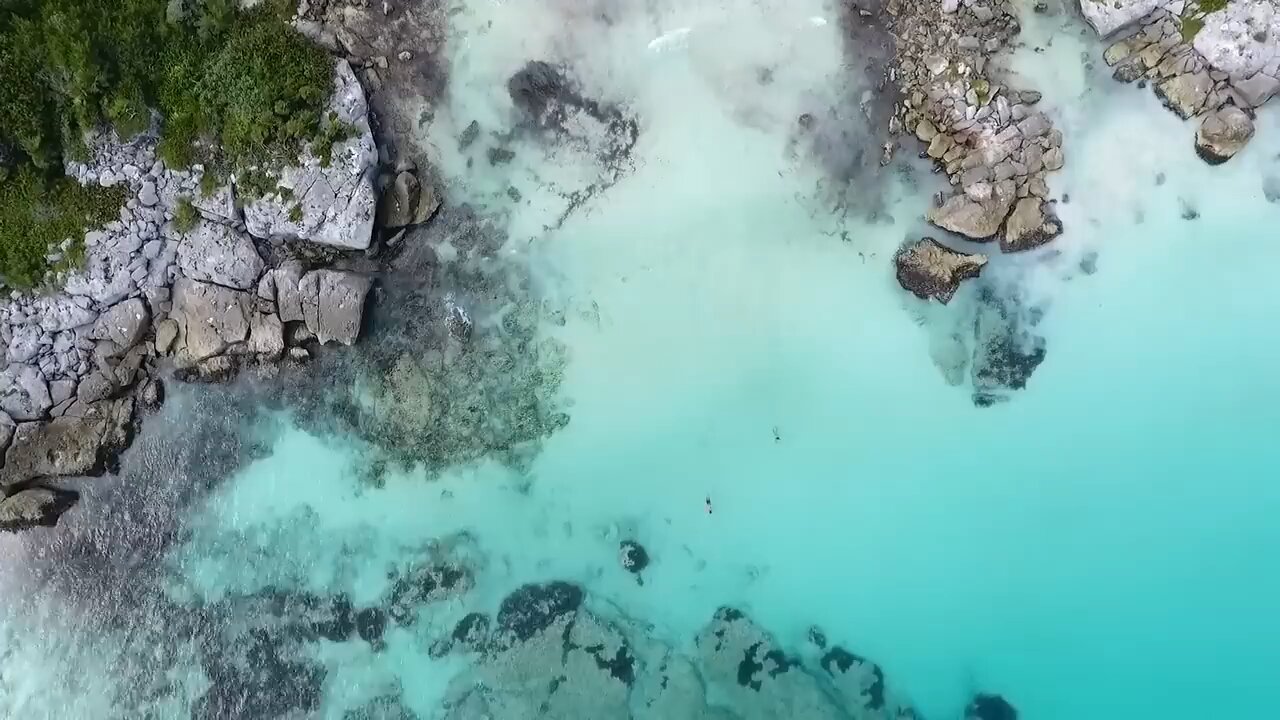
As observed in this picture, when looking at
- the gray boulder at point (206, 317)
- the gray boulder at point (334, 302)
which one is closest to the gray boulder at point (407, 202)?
the gray boulder at point (334, 302)

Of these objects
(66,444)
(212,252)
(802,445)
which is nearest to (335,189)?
(212,252)

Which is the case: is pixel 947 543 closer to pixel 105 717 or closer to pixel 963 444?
pixel 963 444

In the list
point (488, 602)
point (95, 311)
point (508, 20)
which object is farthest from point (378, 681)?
point (508, 20)

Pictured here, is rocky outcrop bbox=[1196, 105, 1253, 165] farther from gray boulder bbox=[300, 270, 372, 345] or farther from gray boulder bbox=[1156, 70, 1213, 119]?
gray boulder bbox=[300, 270, 372, 345]

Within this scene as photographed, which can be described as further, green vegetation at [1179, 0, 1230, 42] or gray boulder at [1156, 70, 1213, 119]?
gray boulder at [1156, 70, 1213, 119]

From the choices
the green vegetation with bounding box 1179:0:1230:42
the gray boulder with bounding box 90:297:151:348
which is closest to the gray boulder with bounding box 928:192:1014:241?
the green vegetation with bounding box 1179:0:1230:42

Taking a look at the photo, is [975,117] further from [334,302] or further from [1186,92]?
[334,302]
